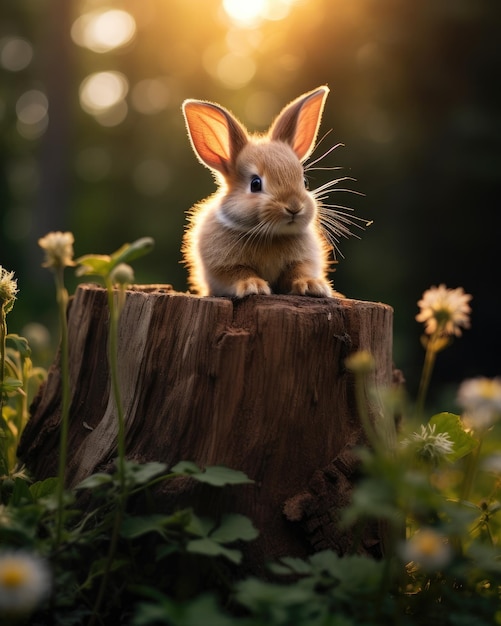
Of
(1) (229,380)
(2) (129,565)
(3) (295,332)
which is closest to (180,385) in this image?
(1) (229,380)

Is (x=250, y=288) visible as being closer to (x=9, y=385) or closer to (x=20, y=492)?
(x=9, y=385)

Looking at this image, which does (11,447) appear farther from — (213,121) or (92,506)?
(213,121)

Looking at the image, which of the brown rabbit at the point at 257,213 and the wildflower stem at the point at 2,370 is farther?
the brown rabbit at the point at 257,213

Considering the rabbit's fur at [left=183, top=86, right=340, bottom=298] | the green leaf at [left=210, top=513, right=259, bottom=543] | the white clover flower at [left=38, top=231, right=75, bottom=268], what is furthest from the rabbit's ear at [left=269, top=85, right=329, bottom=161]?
the green leaf at [left=210, top=513, right=259, bottom=543]

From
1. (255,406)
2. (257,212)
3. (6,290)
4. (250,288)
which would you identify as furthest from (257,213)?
(6,290)

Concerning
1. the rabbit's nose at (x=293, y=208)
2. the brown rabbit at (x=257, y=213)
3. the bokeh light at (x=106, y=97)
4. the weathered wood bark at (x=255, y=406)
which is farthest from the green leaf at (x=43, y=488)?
the bokeh light at (x=106, y=97)

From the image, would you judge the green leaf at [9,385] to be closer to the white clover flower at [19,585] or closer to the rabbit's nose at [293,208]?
the white clover flower at [19,585]
